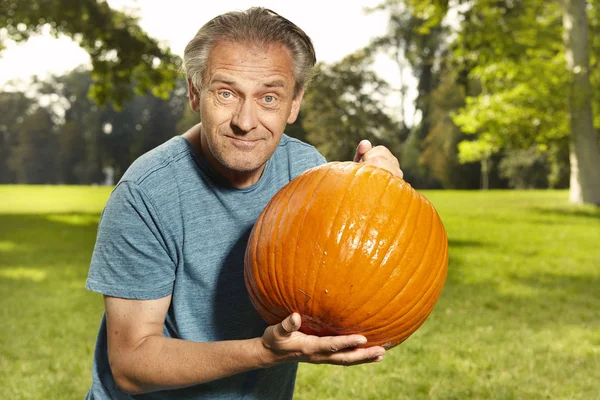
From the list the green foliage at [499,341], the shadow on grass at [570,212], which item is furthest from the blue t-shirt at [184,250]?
the shadow on grass at [570,212]

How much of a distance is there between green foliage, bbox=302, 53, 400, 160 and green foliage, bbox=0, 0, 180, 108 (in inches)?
662

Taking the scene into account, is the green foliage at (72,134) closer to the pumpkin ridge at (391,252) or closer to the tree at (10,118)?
the tree at (10,118)

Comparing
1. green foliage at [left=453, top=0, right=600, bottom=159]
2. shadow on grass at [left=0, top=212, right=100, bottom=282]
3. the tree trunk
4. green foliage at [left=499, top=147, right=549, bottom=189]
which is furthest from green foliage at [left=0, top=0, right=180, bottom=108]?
green foliage at [left=499, top=147, right=549, bottom=189]

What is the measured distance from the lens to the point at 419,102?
144 ft

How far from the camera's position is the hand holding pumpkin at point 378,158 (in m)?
2.53

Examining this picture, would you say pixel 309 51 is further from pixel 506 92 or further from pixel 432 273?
pixel 506 92

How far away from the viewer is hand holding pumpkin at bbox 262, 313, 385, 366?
6.30ft

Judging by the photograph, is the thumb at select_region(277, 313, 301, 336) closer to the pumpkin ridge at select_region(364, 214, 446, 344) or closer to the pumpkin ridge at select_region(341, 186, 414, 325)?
the pumpkin ridge at select_region(341, 186, 414, 325)

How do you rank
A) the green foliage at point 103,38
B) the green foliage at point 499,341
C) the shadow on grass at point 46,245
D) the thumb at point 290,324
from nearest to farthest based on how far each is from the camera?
the thumb at point 290,324 < the green foliage at point 499,341 < the shadow on grass at point 46,245 < the green foliage at point 103,38

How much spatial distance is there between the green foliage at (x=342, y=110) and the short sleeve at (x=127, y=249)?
3129 cm

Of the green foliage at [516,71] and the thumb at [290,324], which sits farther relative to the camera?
the green foliage at [516,71]

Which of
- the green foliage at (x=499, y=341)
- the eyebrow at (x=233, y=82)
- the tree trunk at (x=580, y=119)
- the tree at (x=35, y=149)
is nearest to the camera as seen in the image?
the eyebrow at (x=233, y=82)

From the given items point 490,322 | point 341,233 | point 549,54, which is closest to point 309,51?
point 341,233

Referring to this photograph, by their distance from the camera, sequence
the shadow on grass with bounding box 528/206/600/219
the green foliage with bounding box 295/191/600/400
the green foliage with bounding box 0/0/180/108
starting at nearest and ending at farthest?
the green foliage with bounding box 295/191/600/400 < the green foliage with bounding box 0/0/180/108 < the shadow on grass with bounding box 528/206/600/219
